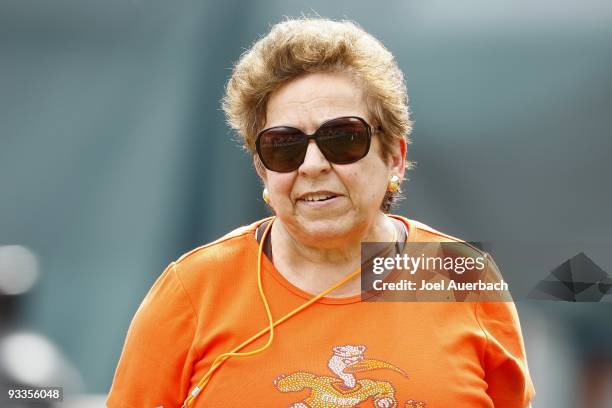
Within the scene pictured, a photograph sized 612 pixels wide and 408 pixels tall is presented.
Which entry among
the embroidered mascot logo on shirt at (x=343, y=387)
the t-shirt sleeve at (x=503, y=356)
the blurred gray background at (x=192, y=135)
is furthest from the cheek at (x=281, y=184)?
the blurred gray background at (x=192, y=135)

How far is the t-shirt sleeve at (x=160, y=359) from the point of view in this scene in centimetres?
183

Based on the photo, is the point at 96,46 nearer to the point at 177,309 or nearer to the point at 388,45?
the point at 388,45

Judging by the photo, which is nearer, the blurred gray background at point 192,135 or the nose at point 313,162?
the nose at point 313,162

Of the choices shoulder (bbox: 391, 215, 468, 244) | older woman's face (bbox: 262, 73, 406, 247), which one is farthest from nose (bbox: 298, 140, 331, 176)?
shoulder (bbox: 391, 215, 468, 244)

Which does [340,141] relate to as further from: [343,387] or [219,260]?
[343,387]

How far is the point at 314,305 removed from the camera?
6.09 ft

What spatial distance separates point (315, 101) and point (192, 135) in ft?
4.43

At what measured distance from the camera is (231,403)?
176cm

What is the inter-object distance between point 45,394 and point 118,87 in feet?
3.90

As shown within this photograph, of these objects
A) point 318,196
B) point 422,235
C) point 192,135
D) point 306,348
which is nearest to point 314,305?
point 306,348

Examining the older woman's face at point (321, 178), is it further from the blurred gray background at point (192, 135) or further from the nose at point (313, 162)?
the blurred gray background at point (192, 135)

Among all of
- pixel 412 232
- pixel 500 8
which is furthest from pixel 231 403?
pixel 500 8

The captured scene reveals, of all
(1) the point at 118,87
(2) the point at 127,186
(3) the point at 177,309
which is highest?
(1) the point at 118,87

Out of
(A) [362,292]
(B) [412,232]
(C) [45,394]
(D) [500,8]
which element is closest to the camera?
(A) [362,292]
